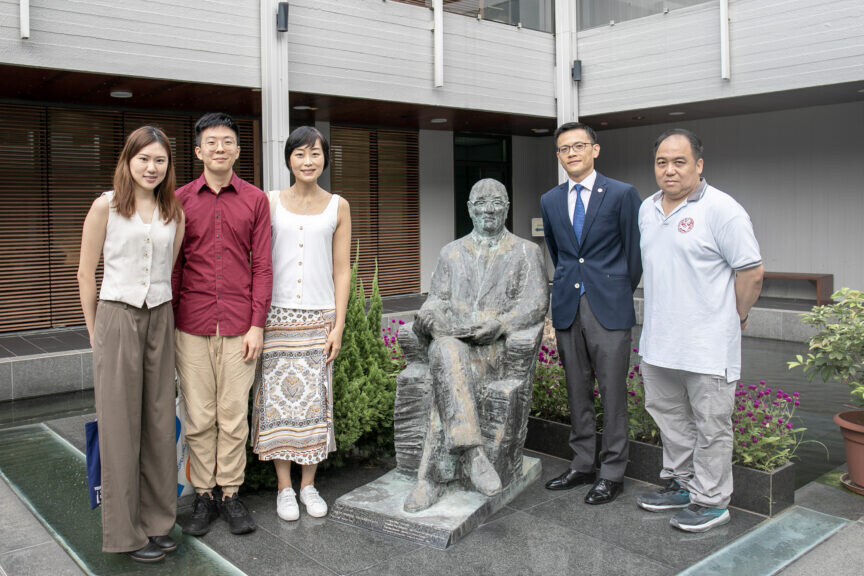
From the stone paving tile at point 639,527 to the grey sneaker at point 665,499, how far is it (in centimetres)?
3

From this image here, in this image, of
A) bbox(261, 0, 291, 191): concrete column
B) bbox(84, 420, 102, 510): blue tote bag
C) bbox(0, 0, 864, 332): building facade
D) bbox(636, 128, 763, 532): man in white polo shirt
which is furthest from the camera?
bbox(261, 0, 291, 191): concrete column

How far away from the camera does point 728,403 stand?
3363 mm

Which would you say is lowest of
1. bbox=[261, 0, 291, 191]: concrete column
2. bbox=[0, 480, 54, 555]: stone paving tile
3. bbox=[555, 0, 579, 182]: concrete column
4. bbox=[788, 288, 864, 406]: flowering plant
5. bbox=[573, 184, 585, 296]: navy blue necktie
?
bbox=[0, 480, 54, 555]: stone paving tile

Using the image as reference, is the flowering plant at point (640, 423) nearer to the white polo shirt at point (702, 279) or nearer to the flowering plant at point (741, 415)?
the flowering plant at point (741, 415)

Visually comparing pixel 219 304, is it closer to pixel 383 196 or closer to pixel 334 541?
pixel 334 541

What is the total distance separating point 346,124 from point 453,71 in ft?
8.57

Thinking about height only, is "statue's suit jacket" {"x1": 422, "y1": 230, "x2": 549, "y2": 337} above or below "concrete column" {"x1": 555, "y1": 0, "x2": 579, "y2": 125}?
below

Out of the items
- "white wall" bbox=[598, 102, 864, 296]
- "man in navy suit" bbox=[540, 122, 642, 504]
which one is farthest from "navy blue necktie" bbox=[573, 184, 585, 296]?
"white wall" bbox=[598, 102, 864, 296]

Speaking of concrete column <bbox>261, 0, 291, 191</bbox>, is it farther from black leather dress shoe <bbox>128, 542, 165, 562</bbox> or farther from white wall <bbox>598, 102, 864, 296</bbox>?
white wall <bbox>598, 102, 864, 296</bbox>

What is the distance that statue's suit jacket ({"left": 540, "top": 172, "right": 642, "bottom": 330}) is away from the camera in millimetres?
3828

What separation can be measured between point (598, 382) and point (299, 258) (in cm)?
174

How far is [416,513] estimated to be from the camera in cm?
343

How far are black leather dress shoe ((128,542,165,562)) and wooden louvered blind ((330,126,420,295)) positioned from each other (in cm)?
877

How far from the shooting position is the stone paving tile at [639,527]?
322cm
